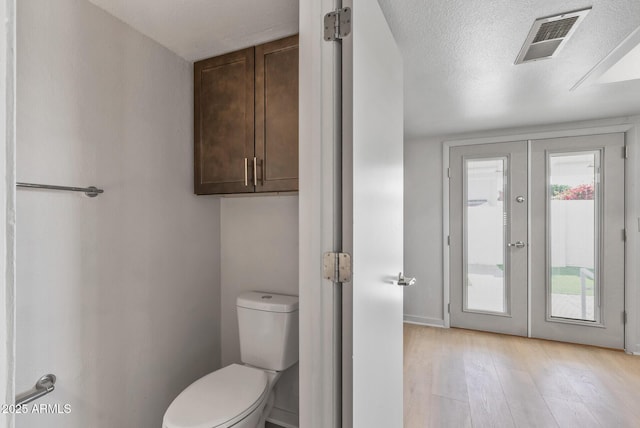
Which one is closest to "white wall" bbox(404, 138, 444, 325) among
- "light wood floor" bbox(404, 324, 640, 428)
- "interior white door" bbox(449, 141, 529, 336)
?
"interior white door" bbox(449, 141, 529, 336)

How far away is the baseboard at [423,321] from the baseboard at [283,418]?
2.15m

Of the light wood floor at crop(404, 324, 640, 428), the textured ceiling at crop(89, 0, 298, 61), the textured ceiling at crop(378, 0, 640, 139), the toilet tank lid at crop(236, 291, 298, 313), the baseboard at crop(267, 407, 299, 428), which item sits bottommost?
the light wood floor at crop(404, 324, 640, 428)

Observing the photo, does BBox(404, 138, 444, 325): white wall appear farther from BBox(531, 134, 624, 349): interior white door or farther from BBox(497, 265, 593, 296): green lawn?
BBox(497, 265, 593, 296): green lawn

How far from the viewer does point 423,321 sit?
11.7 ft

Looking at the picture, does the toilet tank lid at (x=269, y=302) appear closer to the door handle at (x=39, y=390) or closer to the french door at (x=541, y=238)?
the door handle at (x=39, y=390)

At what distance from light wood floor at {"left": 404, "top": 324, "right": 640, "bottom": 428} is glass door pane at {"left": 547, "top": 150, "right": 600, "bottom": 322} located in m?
0.40

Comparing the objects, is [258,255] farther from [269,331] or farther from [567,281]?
[567,281]

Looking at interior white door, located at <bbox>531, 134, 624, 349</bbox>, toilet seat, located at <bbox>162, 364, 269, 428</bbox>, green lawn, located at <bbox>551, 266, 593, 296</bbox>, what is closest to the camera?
toilet seat, located at <bbox>162, 364, 269, 428</bbox>

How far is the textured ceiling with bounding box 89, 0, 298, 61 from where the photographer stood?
137cm

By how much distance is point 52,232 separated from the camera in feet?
4.03

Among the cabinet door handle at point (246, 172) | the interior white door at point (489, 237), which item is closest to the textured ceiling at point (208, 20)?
the cabinet door handle at point (246, 172)

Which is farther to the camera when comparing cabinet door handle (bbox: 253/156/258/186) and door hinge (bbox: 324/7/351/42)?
cabinet door handle (bbox: 253/156/258/186)

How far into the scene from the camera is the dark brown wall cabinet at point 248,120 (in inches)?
61.3

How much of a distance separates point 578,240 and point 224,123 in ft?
10.9
